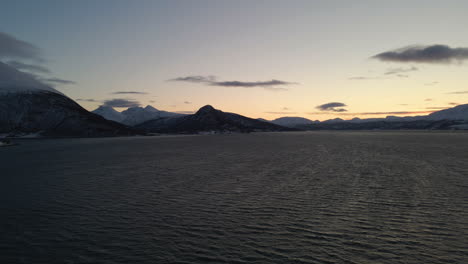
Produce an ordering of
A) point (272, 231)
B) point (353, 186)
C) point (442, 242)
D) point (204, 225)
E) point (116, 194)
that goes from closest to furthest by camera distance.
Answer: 1. point (442, 242)
2. point (272, 231)
3. point (204, 225)
4. point (116, 194)
5. point (353, 186)

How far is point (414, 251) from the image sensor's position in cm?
1881

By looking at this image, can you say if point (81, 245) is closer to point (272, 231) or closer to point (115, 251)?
point (115, 251)

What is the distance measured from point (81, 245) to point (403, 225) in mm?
26461

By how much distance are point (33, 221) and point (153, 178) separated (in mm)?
24235

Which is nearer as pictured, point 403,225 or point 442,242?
point 442,242

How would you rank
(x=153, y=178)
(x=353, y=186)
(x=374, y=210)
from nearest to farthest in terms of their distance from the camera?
(x=374, y=210), (x=353, y=186), (x=153, y=178)

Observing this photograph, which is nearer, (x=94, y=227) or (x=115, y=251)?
(x=115, y=251)

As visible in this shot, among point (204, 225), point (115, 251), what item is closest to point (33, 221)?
point (115, 251)

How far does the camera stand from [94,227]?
24203 millimetres

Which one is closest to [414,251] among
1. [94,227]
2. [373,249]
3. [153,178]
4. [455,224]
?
[373,249]

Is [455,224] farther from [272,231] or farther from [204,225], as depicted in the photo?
[204,225]

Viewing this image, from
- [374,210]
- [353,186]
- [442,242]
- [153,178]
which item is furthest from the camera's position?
[153,178]

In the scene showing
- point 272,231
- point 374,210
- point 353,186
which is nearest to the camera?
point 272,231

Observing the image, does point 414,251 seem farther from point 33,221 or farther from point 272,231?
point 33,221
